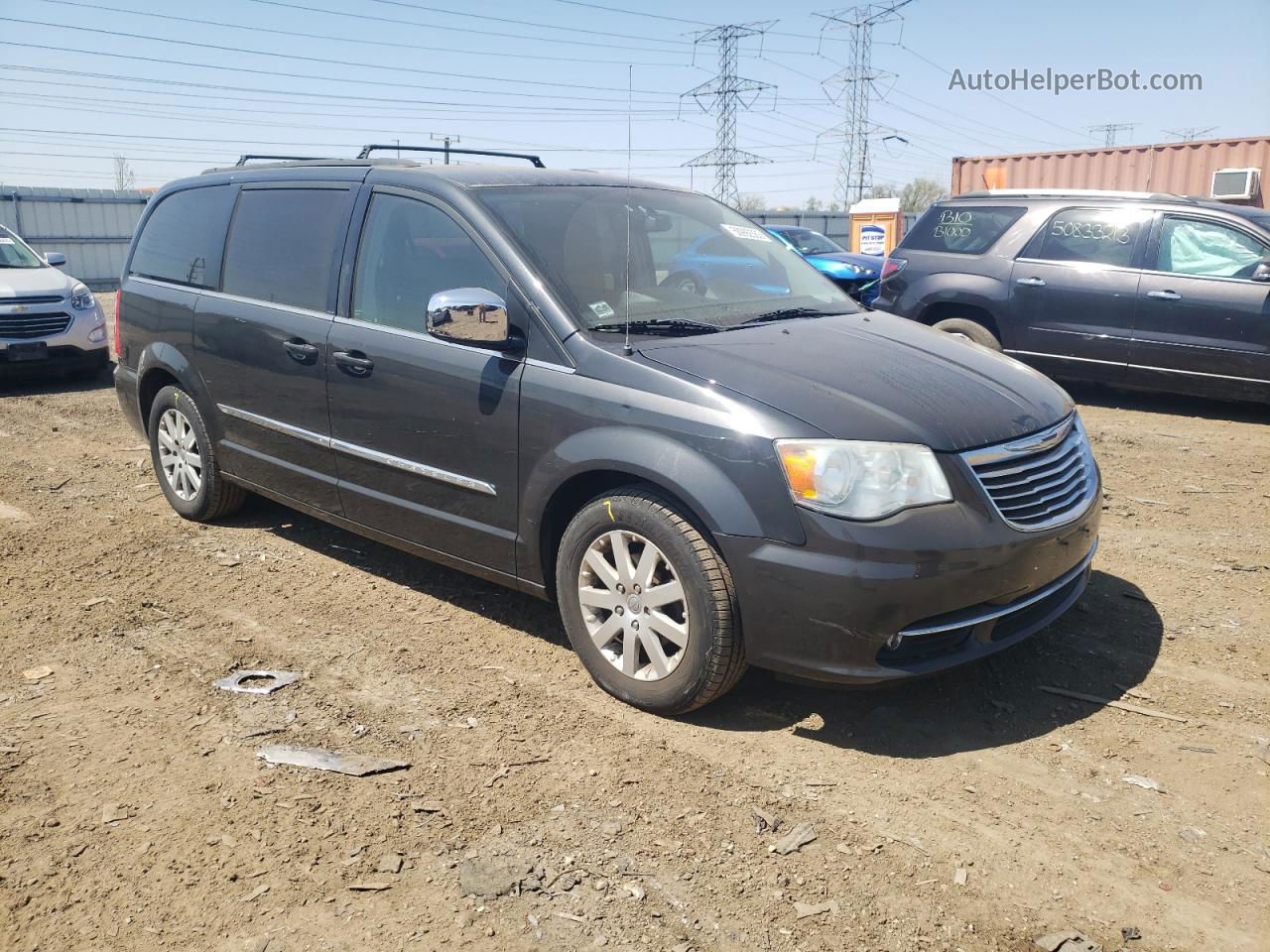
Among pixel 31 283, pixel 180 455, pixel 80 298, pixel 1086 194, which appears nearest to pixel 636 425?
pixel 180 455

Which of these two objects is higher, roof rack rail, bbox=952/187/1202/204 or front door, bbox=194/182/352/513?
roof rack rail, bbox=952/187/1202/204

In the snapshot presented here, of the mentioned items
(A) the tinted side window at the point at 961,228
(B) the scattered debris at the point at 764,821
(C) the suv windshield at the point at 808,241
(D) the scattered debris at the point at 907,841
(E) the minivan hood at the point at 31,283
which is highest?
(A) the tinted side window at the point at 961,228

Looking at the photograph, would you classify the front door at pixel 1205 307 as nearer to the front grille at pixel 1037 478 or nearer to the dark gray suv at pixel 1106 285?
the dark gray suv at pixel 1106 285

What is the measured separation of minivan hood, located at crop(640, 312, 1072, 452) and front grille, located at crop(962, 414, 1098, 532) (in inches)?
2.0

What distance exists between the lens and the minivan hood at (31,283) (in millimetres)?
10328

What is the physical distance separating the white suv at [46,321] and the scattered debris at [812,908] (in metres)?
10.2

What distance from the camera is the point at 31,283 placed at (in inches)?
418

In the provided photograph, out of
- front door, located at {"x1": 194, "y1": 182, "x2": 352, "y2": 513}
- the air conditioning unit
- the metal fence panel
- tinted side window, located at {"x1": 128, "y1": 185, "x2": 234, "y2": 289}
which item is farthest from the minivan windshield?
the metal fence panel

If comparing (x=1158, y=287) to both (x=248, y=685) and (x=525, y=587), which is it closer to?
(x=525, y=587)

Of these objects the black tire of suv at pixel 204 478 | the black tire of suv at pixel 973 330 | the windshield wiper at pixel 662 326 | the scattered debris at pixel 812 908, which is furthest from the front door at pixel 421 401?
the black tire of suv at pixel 973 330

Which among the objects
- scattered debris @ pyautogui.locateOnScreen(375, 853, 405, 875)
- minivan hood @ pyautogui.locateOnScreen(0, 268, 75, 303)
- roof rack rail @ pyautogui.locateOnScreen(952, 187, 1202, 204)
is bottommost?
scattered debris @ pyautogui.locateOnScreen(375, 853, 405, 875)

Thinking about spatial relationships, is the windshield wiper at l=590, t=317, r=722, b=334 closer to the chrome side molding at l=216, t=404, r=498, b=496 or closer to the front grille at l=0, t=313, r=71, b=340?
the chrome side molding at l=216, t=404, r=498, b=496

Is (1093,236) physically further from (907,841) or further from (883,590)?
(907,841)

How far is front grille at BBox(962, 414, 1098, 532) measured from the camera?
131 inches
